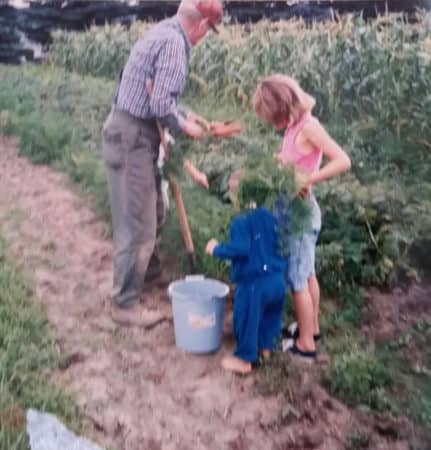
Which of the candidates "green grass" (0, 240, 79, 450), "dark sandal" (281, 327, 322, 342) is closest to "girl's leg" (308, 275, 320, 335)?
"dark sandal" (281, 327, 322, 342)

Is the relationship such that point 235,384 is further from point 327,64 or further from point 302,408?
point 327,64

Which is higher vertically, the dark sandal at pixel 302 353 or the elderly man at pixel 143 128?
the elderly man at pixel 143 128

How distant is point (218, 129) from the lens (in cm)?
332

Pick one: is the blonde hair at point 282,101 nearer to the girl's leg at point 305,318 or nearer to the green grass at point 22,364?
the girl's leg at point 305,318

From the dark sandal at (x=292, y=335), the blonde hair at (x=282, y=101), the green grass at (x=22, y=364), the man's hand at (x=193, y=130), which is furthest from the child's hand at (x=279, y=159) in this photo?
the green grass at (x=22, y=364)

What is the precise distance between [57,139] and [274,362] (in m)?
1.38

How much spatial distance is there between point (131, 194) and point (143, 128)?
25cm

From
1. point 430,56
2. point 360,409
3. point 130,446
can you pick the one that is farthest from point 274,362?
point 430,56

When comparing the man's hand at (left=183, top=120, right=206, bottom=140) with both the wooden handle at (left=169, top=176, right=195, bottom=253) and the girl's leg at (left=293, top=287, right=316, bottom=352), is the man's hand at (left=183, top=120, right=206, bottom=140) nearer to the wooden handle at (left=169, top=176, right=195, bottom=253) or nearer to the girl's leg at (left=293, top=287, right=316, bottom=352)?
the wooden handle at (left=169, top=176, right=195, bottom=253)

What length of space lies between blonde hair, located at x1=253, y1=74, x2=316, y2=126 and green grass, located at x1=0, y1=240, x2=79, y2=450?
3.69 feet

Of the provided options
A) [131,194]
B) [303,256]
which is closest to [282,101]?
[303,256]

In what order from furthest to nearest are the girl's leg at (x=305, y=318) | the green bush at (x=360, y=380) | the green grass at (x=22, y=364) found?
the girl's leg at (x=305, y=318) → the green bush at (x=360, y=380) → the green grass at (x=22, y=364)

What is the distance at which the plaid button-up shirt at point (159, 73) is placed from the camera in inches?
129

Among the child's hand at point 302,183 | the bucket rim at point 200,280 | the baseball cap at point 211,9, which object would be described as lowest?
the bucket rim at point 200,280
